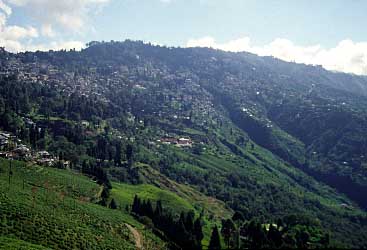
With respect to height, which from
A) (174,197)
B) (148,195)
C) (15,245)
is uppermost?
(15,245)

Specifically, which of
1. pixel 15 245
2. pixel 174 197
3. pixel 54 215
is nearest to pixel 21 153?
pixel 174 197

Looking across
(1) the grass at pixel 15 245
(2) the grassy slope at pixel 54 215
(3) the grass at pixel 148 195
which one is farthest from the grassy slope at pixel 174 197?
(1) the grass at pixel 15 245

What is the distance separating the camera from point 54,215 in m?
92.6

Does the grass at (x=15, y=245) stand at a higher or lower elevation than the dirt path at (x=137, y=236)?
higher

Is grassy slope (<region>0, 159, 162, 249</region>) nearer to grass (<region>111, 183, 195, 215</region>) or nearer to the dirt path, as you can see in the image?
the dirt path

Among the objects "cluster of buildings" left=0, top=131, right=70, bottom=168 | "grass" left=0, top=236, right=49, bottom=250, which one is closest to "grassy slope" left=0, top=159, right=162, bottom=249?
"grass" left=0, top=236, right=49, bottom=250

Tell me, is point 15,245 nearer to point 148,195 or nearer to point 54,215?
point 54,215

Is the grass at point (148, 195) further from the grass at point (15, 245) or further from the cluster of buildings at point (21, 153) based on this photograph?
the grass at point (15, 245)

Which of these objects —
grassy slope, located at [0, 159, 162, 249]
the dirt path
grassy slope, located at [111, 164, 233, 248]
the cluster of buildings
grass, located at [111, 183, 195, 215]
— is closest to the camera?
grassy slope, located at [0, 159, 162, 249]

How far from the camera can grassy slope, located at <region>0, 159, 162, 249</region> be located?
82.6 metres

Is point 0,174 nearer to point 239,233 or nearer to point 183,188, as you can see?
point 239,233

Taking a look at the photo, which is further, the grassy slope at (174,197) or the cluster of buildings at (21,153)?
the grassy slope at (174,197)

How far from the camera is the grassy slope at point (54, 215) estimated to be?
82.6m

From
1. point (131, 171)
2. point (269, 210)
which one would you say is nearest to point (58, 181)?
point (131, 171)
